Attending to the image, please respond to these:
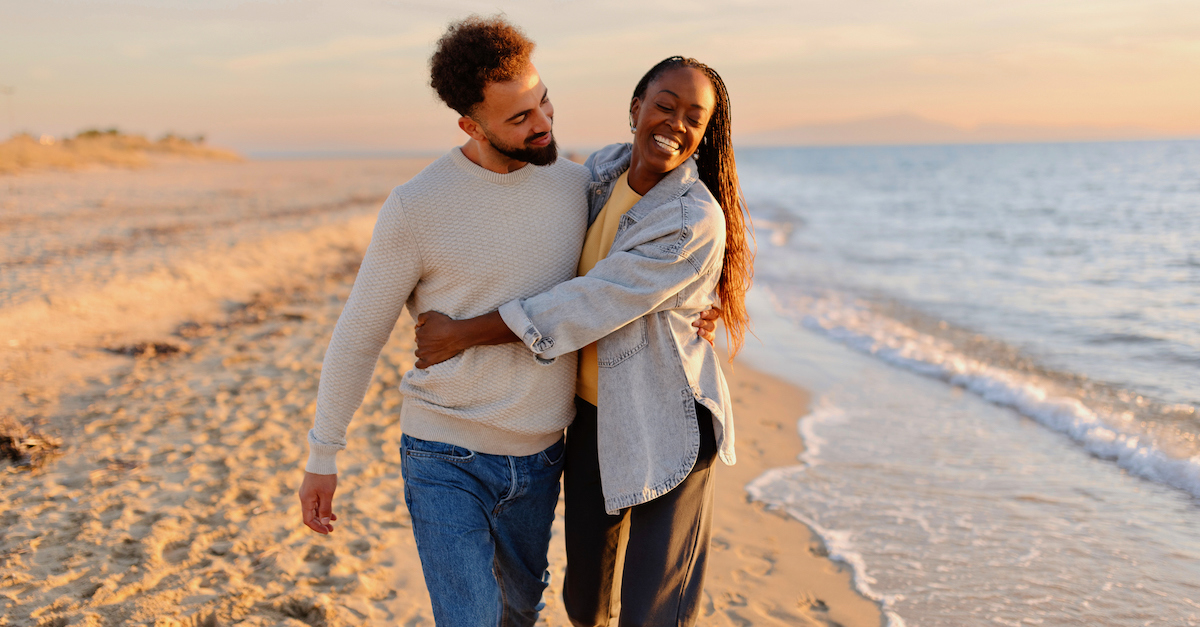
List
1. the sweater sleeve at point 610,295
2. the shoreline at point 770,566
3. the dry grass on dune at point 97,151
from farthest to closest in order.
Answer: the dry grass on dune at point 97,151, the shoreline at point 770,566, the sweater sleeve at point 610,295

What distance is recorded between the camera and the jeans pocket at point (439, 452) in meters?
2.20

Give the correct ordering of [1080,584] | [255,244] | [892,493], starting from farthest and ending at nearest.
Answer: [255,244] < [892,493] < [1080,584]

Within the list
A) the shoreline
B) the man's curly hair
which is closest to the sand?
the shoreline

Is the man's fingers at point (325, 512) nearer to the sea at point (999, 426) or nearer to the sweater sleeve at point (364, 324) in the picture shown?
the sweater sleeve at point (364, 324)

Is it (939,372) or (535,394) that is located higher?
(535,394)

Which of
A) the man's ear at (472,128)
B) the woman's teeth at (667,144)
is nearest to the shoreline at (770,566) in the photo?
the woman's teeth at (667,144)

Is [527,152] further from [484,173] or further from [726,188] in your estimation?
[726,188]

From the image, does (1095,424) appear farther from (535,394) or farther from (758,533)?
(535,394)

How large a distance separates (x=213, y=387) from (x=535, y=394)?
4.77 meters

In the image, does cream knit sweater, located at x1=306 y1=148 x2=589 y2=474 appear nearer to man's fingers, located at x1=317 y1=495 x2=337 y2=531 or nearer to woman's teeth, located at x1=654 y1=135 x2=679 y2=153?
man's fingers, located at x1=317 y1=495 x2=337 y2=531

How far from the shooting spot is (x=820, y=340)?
29.6 ft

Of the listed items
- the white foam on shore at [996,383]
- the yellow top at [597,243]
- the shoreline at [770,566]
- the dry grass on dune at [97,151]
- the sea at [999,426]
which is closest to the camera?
the yellow top at [597,243]

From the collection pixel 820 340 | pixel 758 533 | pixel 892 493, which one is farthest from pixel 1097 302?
pixel 758 533

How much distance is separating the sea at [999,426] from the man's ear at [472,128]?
2748 millimetres
